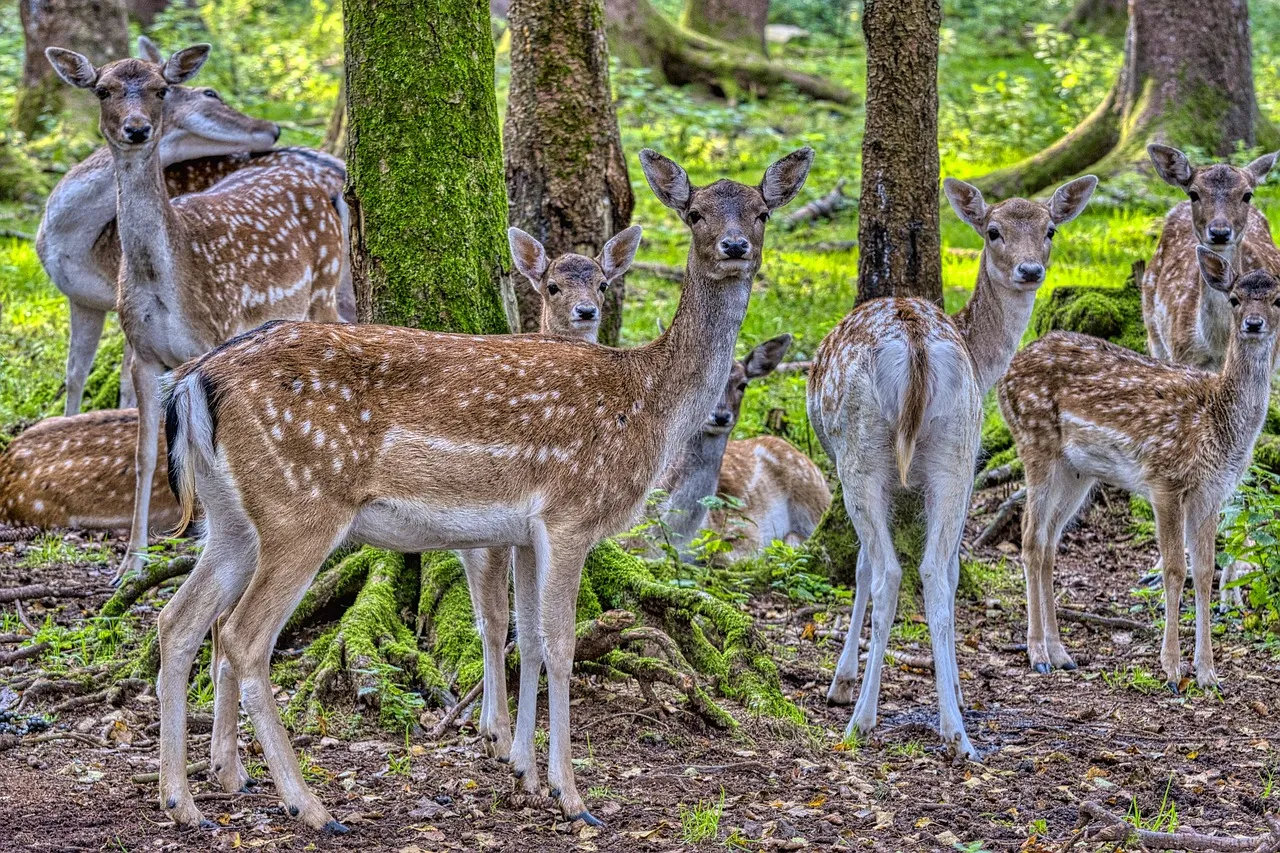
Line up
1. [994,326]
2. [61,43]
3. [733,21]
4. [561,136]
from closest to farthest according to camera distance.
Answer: [994,326], [561,136], [61,43], [733,21]

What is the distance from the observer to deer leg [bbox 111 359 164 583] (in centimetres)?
738

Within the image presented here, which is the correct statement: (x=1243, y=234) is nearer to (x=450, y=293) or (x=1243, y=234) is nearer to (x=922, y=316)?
(x=922, y=316)

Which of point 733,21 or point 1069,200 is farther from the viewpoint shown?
point 733,21

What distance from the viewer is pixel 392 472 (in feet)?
15.0

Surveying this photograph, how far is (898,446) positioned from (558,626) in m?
1.76

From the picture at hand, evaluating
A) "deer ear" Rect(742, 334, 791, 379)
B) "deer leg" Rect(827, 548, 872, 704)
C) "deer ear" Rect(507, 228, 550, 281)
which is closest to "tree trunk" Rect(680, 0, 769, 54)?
"deer ear" Rect(742, 334, 791, 379)

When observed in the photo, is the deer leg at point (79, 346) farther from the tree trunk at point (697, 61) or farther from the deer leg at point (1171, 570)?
the tree trunk at point (697, 61)

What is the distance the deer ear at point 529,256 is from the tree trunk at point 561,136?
951mm

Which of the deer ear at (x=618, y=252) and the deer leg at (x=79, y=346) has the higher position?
the deer ear at (x=618, y=252)

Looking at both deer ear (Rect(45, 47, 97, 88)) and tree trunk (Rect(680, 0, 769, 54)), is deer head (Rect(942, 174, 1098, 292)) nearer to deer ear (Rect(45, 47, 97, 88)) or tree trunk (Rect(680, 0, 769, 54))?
deer ear (Rect(45, 47, 97, 88))

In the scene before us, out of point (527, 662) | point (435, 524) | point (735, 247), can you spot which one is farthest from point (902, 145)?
point (435, 524)

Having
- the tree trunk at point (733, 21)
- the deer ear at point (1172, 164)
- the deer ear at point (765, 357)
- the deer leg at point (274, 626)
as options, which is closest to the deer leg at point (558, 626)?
the deer leg at point (274, 626)

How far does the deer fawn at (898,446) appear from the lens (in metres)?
5.70

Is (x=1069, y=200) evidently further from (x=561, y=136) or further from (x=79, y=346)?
(x=79, y=346)
